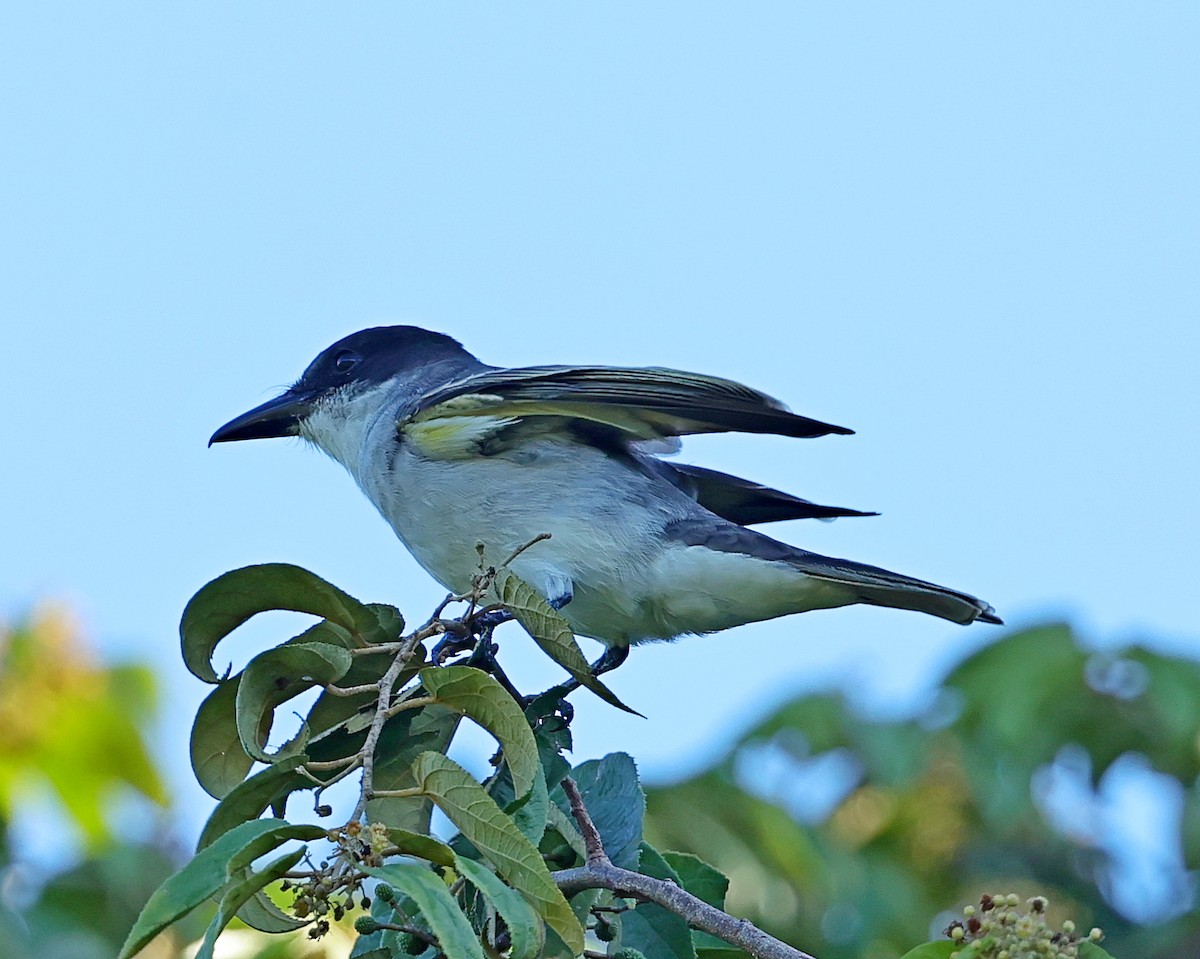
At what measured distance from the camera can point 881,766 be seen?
6258 mm

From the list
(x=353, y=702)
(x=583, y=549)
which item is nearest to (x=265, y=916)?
(x=353, y=702)

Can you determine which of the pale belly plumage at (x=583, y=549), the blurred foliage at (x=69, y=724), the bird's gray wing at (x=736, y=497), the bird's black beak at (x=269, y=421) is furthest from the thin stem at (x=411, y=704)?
the blurred foliage at (x=69, y=724)

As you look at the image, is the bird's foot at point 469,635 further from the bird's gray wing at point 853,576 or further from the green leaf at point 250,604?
the bird's gray wing at point 853,576

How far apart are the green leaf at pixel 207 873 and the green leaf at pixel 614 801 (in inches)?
34.3

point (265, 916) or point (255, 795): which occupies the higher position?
point (255, 795)

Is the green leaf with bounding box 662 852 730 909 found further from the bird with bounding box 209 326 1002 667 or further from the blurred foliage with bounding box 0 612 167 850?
the blurred foliage with bounding box 0 612 167 850

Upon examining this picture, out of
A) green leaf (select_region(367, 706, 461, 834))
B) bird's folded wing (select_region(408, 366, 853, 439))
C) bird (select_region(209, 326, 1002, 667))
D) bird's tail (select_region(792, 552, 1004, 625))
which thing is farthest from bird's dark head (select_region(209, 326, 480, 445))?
green leaf (select_region(367, 706, 461, 834))

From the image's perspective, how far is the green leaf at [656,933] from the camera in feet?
9.68

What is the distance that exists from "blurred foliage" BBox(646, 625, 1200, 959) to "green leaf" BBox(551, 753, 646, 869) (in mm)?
2509

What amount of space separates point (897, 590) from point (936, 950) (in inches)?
82.4

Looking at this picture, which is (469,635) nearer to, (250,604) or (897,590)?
(250,604)

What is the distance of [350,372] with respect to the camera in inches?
232

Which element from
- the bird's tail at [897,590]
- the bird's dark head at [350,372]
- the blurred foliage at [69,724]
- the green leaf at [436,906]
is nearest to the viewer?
the green leaf at [436,906]

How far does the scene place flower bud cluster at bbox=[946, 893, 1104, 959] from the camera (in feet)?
8.06
